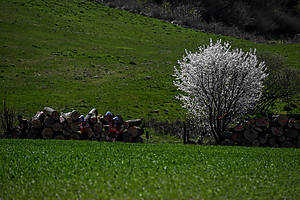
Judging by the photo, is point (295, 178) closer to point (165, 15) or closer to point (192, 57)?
point (192, 57)

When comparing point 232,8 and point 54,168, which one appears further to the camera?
point 232,8

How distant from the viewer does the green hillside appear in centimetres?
2633

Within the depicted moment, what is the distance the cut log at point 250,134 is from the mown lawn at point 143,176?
5.29 metres

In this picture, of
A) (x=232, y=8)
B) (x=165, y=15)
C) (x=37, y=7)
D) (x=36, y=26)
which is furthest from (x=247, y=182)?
(x=232, y=8)

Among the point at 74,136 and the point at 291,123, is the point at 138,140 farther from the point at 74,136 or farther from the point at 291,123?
the point at 291,123

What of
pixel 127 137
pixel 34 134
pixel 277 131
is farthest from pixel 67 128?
pixel 277 131

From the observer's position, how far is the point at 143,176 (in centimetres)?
831

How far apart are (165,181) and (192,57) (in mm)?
Result: 11673

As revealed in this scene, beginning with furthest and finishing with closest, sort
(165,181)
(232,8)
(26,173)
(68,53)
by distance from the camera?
(232,8)
(68,53)
(26,173)
(165,181)

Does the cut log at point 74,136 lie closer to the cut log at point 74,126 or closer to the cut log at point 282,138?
the cut log at point 74,126

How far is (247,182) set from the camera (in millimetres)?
8164

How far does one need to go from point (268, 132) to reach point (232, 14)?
5894 cm

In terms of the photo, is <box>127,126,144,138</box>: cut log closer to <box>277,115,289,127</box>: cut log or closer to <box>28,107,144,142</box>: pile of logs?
<box>28,107,144,142</box>: pile of logs

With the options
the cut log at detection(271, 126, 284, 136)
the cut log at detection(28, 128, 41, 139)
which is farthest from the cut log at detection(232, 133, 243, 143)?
the cut log at detection(28, 128, 41, 139)
